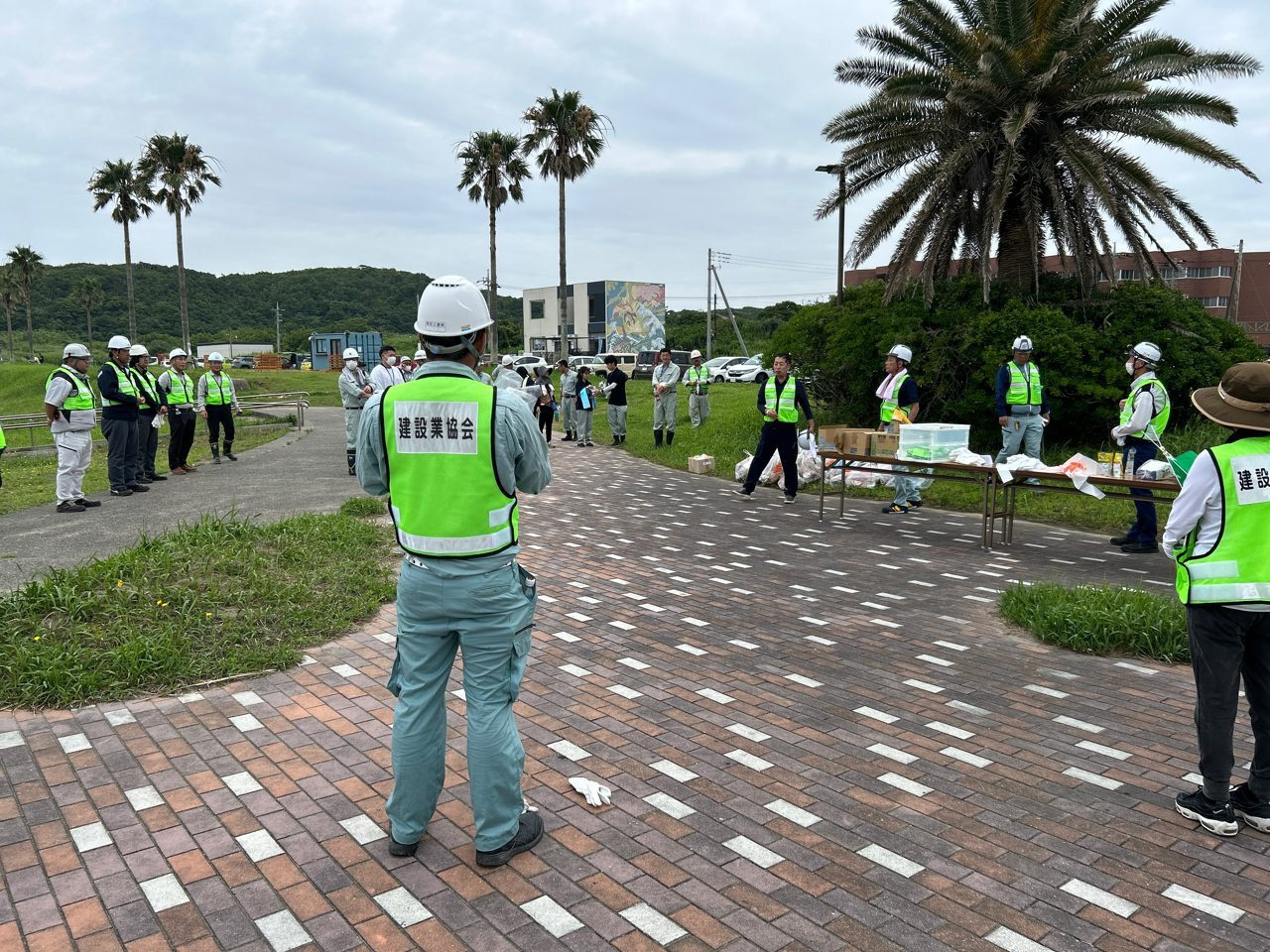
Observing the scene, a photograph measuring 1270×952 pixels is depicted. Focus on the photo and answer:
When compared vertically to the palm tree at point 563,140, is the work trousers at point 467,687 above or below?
below

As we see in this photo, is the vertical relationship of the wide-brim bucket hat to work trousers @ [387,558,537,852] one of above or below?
above

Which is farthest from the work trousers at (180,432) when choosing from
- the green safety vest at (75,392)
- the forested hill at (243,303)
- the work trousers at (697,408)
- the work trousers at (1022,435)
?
the forested hill at (243,303)

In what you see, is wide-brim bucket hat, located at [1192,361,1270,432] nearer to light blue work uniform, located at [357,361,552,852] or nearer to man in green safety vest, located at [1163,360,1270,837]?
man in green safety vest, located at [1163,360,1270,837]

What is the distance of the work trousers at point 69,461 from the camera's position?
10.2m

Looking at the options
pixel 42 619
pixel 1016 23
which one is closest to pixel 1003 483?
pixel 42 619

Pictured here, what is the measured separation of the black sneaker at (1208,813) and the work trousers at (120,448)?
12.0 m

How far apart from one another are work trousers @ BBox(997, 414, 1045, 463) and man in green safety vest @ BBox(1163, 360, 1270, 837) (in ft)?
25.8

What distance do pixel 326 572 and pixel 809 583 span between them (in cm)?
399

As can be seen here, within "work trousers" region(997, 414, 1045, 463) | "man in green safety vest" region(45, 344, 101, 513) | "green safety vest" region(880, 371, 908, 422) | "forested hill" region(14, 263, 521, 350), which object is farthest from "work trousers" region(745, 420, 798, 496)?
"forested hill" region(14, 263, 521, 350)

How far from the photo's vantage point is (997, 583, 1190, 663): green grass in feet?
18.6

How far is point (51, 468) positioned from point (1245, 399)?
18.0 m

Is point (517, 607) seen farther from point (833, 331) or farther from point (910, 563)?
point (833, 331)

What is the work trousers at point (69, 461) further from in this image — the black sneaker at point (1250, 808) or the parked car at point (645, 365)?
the parked car at point (645, 365)

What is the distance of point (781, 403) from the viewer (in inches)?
436
